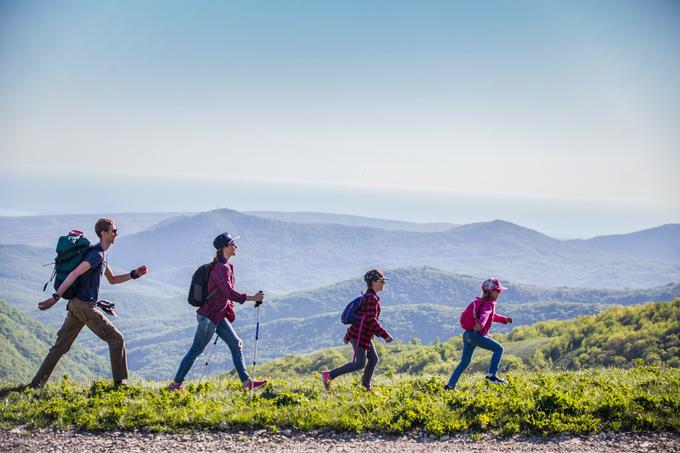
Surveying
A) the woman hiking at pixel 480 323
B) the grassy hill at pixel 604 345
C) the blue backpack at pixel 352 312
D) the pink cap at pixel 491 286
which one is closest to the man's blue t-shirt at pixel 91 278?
the blue backpack at pixel 352 312

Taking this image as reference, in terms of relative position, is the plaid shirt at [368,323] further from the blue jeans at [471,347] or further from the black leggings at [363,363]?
the blue jeans at [471,347]

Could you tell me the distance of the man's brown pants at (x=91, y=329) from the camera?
32.8 ft

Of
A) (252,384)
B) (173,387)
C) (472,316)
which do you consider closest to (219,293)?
(252,384)

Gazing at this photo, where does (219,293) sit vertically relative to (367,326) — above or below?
above

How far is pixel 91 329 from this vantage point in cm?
991

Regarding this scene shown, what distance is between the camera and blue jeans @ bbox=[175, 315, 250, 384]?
32.7 ft

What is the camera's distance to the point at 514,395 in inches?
391

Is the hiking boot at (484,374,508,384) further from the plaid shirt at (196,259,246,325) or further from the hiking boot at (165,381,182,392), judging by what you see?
the hiking boot at (165,381,182,392)

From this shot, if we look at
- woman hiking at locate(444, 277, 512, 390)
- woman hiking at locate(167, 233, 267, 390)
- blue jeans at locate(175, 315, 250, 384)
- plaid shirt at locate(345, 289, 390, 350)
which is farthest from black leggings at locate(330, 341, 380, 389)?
woman hiking at locate(167, 233, 267, 390)

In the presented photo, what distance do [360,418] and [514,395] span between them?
2.87 m

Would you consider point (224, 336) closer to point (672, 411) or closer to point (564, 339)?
point (672, 411)

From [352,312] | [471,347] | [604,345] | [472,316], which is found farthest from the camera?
[604,345]

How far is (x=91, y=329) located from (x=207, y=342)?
1.99m

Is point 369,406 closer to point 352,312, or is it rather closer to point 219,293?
point 352,312
